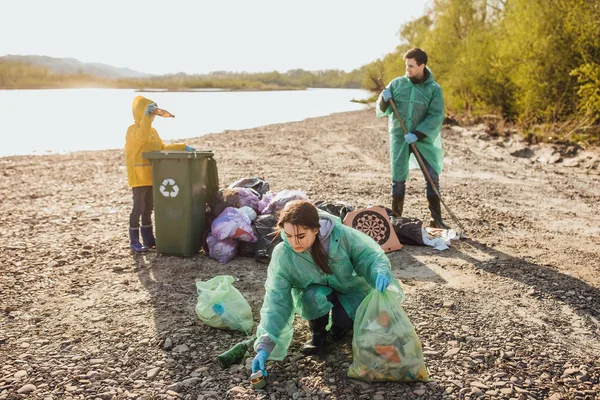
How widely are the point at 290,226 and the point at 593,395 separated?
194 cm

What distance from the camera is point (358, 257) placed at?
10.3ft

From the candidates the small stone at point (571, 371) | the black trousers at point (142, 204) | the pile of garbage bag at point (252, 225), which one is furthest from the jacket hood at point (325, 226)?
the black trousers at point (142, 204)

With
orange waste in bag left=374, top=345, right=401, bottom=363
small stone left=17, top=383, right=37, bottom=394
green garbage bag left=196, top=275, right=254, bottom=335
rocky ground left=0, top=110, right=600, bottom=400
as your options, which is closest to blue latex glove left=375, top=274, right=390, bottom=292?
orange waste in bag left=374, top=345, right=401, bottom=363

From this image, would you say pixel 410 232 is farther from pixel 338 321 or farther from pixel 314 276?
pixel 314 276

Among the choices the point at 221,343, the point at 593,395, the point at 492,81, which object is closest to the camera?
the point at 593,395

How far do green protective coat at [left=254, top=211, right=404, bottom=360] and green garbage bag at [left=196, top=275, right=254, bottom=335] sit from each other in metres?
0.58

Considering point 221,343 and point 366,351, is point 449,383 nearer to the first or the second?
point 366,351

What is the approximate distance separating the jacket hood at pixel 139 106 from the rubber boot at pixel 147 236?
1.10 metres

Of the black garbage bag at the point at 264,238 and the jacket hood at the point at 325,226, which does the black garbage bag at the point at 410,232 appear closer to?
the black garbage bag at the point at 264,238

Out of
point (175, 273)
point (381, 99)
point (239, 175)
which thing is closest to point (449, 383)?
point (175, 273)

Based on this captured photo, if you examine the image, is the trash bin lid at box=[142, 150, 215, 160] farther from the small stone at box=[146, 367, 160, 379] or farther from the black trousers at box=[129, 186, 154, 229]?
the small stone at box=[146, 367, 160, 379]

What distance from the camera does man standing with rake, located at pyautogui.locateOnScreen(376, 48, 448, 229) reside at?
19.2ft

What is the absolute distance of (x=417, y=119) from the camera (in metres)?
5.97

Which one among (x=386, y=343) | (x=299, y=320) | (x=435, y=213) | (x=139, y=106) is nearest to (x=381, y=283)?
(x=386, y=343)
